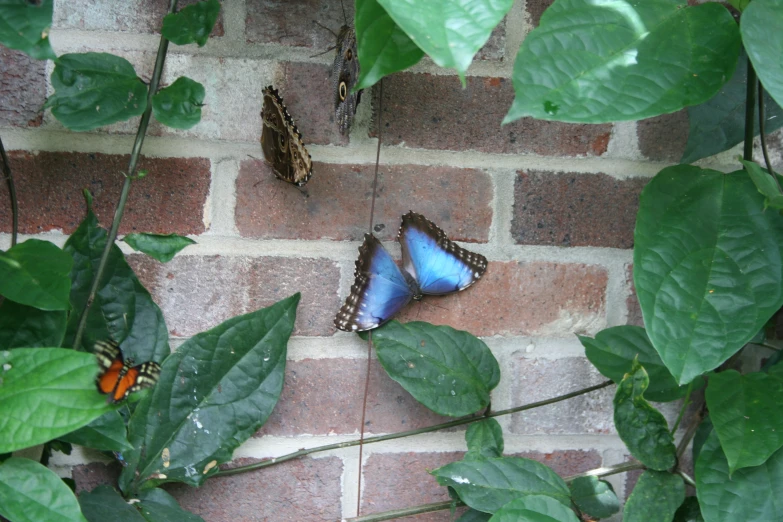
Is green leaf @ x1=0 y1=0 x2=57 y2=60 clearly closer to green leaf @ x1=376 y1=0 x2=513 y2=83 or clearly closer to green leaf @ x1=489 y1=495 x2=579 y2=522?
green leaf @ x1=376 y1=0 x2=513 y2=83

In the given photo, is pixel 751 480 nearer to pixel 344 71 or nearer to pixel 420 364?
pixel 420 364

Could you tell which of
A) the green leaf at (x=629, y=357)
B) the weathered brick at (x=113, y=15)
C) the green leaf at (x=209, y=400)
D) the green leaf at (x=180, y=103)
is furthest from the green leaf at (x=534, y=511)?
the weathered brick at (x=113, y=15)

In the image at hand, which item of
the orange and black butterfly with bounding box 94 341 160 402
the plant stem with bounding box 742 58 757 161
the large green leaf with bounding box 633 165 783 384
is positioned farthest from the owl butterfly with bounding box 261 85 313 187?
the plant stem with bounding box 742 58 757 161

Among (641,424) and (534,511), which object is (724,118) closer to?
(641,424)

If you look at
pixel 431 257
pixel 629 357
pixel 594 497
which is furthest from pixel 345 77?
pixel 594 497

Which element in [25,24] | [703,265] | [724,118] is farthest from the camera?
[724,118]

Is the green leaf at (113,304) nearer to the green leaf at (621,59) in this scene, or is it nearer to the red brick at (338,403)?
the red brick at (338,403)
